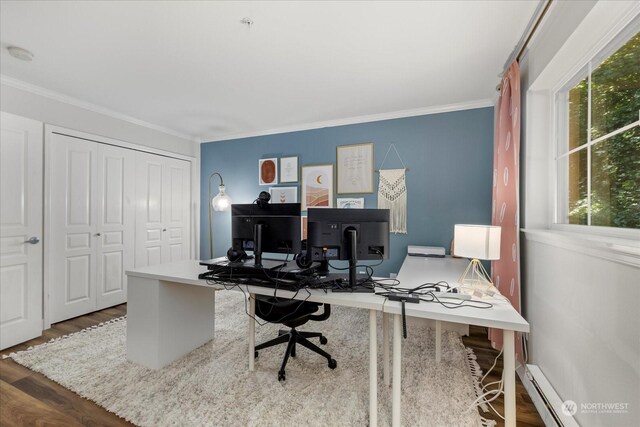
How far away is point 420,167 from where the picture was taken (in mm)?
3354

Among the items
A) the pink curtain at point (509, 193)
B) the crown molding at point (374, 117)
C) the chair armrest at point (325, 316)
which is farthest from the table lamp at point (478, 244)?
the crown molding at point (374, 117)

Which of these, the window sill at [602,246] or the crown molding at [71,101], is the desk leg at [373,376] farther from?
the crown molding at [71,101]

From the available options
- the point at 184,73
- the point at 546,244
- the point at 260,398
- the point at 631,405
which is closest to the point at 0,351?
the point at 260,398

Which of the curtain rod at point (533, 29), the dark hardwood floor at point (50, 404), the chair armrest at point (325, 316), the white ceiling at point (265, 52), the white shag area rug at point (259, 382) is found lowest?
the dark hardwood floor at point (50, 404)

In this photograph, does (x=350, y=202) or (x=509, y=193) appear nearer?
(x=509, y=193)

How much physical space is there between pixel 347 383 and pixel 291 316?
589 mm

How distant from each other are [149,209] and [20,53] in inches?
82.0

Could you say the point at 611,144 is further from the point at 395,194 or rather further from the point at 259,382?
the point at 259,382

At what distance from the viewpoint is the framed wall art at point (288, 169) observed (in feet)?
13.1

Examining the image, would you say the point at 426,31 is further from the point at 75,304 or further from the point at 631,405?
the point at 75,304

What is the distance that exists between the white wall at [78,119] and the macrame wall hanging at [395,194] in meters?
3.15

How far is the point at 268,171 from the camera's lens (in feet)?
13.7

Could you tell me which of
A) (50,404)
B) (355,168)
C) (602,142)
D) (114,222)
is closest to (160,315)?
(50,404)

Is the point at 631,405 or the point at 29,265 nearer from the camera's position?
the point at 631,405
